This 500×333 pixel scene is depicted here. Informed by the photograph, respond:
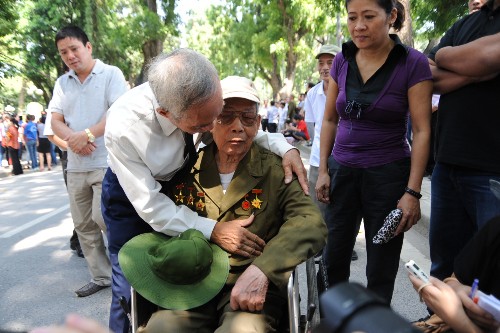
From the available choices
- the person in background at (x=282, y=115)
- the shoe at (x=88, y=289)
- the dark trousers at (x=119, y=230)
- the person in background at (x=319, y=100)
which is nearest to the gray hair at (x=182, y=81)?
the dark trousers at (x=119, y=230)

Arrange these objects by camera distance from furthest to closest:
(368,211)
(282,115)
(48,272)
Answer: (282,115) < (48,272) < (368,211)

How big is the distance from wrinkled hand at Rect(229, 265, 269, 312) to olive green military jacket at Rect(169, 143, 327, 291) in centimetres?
11

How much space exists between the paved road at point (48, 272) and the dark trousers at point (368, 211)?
0.85 meters

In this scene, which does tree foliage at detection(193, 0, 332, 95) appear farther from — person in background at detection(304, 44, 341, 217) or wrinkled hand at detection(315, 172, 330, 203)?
wrinkled hand at detection(315, 172, 330, 203)

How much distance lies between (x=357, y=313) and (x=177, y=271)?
128cm

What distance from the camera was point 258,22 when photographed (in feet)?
69.9

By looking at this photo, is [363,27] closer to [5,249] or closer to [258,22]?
[5,249]

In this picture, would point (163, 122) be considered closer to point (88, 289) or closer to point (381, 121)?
point (381, 121)

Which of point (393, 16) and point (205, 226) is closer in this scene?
point (205, 226)

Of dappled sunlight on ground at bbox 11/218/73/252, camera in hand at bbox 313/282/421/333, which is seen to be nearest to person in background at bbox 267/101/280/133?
dappled sunlight on ground at bbox 11/218/73/252

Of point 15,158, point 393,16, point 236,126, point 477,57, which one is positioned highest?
point 393,16

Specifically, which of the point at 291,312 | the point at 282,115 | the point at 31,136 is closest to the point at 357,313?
the point at 291,312

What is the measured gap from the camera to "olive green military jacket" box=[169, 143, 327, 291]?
1.93 metres

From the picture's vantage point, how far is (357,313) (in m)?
0.57
